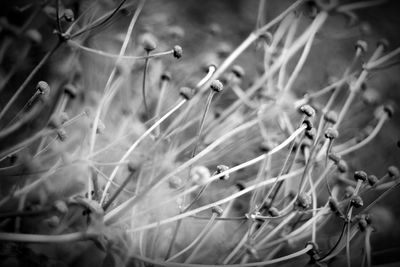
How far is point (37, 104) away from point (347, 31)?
0.94 meters

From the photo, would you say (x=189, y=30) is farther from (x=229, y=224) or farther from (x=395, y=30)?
(x=395, y=30)

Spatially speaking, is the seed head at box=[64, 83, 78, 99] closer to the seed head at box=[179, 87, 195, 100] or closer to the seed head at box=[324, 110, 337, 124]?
the seed head at box=[179, 87, 195, 100]

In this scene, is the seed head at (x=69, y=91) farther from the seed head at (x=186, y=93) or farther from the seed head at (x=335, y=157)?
the seed head at (x=335, y=157)

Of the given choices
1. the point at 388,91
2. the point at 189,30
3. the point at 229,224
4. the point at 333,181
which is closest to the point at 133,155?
the point at 229,224

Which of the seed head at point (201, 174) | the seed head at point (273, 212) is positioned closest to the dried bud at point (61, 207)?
the seed head at point (201, 174)

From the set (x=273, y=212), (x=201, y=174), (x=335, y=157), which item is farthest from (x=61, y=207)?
(x=335, y=157)

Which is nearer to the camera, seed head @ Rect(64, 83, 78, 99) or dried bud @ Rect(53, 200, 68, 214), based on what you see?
dried bud @ Rect(53, 200, 68, 214)

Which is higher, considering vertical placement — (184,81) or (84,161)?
(184,81)

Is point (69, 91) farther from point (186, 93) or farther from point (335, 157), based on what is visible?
point (335, 157)

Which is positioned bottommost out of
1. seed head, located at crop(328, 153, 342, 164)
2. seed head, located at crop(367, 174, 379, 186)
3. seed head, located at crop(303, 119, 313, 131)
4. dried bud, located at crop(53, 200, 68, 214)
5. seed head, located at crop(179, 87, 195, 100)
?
dried bud, located at crop(53, 200, 68, 214)

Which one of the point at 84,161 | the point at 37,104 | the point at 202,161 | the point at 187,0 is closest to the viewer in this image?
the point at 84,161

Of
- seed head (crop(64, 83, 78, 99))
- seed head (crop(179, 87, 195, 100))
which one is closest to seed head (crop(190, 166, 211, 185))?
seed head (crop(179, 87, 195, 100))

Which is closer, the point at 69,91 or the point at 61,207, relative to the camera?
the point at 61,207

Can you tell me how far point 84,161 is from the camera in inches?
24.9
